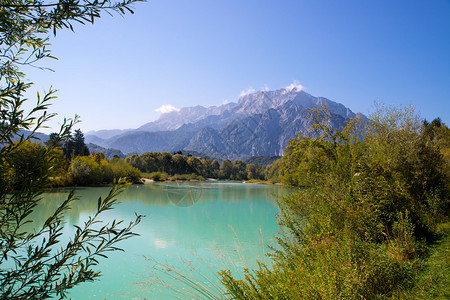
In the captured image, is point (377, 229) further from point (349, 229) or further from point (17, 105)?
point (17, 105)

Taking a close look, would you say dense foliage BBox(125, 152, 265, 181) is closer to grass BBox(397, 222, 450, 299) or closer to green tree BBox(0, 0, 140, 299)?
grass BBox(397, 222, 450, 299)

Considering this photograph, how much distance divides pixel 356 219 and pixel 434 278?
241cm

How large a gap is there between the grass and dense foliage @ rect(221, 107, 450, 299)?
156 mm

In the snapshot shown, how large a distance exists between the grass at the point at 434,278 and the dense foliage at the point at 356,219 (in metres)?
0.16

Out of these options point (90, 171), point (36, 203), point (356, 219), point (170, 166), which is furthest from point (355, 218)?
point (170, 166)

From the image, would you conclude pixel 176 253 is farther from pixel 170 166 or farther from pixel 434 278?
pixel 170 166

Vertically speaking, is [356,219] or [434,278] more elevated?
[356,219]

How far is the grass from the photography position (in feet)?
10.9

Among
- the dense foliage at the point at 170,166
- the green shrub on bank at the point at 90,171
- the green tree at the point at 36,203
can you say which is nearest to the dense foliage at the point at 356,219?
the green tree at the point at 36,203

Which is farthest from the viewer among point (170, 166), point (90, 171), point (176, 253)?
point (170, 166)

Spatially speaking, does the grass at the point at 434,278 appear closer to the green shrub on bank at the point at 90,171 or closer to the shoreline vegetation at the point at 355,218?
the shoreline vegetation at the point at 355,218

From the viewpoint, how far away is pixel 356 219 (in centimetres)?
619

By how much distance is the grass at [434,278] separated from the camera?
10.9 feet

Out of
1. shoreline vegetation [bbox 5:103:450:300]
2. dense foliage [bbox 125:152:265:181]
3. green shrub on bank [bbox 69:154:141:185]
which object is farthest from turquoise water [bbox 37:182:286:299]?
dense foliage [bbox 125:152:265:181]
